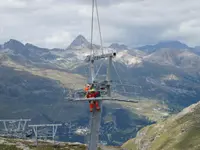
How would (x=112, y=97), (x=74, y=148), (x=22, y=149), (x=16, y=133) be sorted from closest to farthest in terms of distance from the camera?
(x=112, y=97)
(x=22, y=149)
(x=74, y=148)
(x=16, y=133)

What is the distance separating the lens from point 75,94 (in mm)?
38281

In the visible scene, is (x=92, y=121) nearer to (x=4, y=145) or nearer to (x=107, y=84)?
(x=107, y=84)

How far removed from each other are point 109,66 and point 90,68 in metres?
2.41

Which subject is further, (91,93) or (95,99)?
(91,93)

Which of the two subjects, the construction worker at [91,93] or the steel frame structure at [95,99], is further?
the construction worker at [91,93]

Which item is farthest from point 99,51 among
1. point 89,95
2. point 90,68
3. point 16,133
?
point 16,133

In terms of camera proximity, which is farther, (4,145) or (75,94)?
(4,145)

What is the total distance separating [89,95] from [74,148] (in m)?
69.3

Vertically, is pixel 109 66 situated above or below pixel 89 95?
above

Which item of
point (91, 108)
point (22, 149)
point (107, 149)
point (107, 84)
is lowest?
point (107, 149)

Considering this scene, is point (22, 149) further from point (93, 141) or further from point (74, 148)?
point (93, 141)

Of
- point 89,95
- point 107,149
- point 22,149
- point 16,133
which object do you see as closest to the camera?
point 89,95

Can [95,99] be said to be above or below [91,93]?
below

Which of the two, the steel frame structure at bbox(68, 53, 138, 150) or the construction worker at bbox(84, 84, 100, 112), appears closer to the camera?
the steel frame structure at bbox(68, 53, 138, 150)
